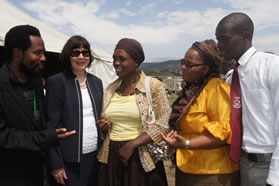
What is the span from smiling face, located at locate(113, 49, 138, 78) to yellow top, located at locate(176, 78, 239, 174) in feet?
2.65

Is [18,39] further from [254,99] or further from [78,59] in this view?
[254,99]

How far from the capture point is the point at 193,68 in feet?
5.94

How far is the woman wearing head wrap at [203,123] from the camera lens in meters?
1.64

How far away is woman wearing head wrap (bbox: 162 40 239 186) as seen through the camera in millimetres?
1645

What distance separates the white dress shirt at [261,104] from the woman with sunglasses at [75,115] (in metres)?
1.49

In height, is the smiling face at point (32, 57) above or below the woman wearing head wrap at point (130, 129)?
above

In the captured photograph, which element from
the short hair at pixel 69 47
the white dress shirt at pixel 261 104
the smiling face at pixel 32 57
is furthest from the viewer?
the short hair at pixel 69 47

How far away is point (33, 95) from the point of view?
1.87 metres

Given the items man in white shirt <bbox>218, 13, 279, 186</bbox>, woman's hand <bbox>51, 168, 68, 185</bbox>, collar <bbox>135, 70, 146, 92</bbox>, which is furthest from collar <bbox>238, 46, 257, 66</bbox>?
woman's hand <bbox>51, 168, 68, 185</bbox>

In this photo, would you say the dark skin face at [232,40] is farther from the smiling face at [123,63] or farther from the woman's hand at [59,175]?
the woman's hand at [59,175]

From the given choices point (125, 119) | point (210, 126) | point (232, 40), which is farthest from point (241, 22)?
point (125, 119)

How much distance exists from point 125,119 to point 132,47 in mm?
759

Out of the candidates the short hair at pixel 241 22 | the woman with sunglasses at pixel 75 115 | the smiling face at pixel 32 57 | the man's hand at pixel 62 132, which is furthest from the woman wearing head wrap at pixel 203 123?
the smiling face at pixel 32 57

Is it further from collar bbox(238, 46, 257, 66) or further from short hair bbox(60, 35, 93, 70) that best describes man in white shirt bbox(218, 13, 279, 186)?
short hair bbox(60, 35, 93, 70)
